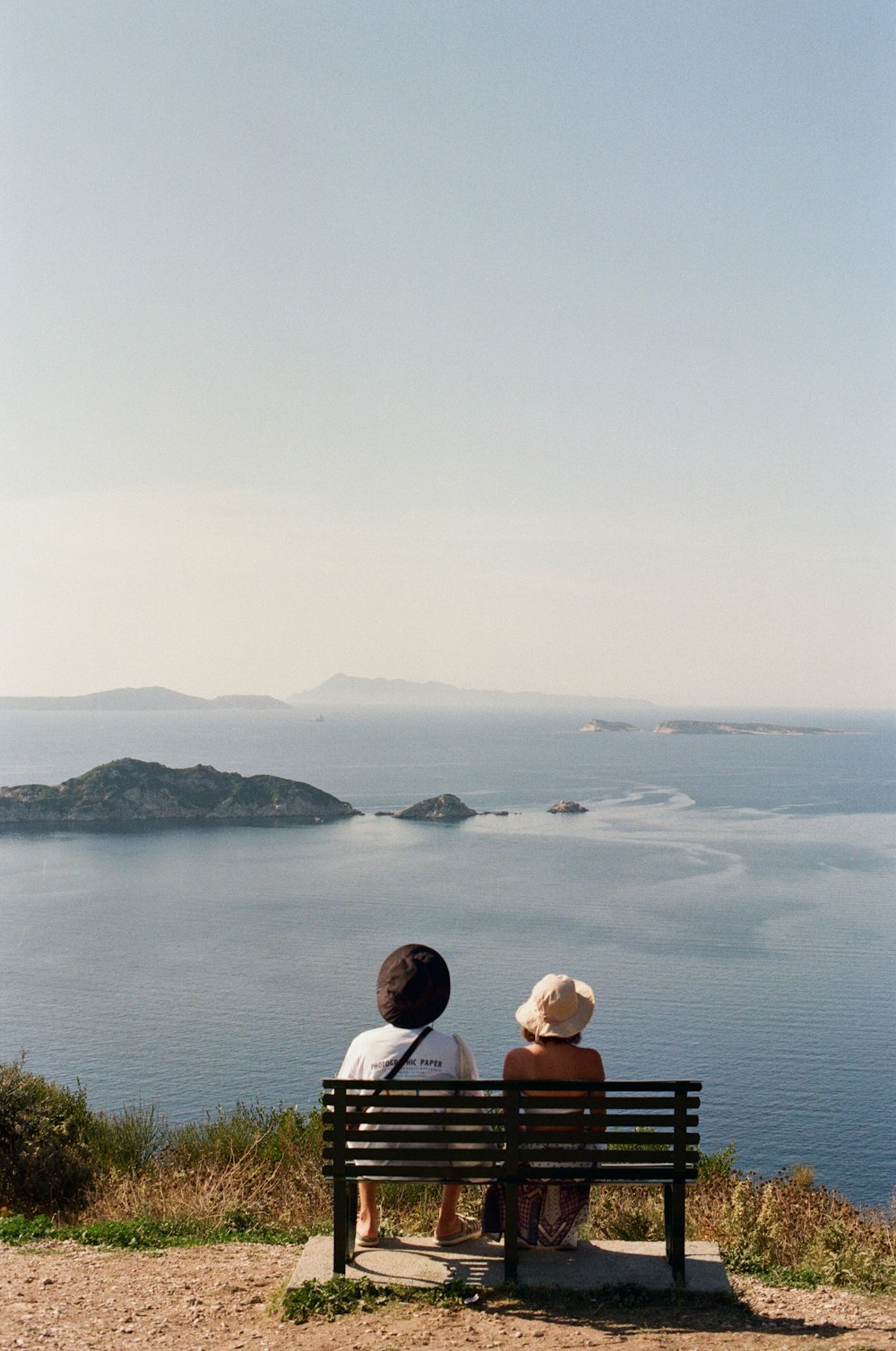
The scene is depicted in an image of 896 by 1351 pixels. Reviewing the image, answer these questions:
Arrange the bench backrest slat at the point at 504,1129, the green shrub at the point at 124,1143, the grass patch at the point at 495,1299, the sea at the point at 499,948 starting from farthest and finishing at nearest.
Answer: the sea at the point at 499,948, the green shrub at the point at 124,1143, the bench backrest slat at the point at 504,1129, the grass patch at the point at 495,1299

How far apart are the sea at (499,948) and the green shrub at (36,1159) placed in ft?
82.0

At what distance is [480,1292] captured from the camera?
5.73 metres

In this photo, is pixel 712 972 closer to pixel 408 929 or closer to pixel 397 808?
pixel 408 929

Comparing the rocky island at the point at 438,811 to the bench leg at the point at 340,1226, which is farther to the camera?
the rocky island at the point at 438,811

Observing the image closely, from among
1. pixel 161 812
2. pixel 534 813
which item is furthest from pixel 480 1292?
pixel 161 812

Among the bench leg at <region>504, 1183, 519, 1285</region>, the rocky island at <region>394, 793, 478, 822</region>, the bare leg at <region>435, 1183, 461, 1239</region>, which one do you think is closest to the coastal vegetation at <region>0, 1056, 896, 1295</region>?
the bare leg at <region>435, 1183, 461, 1239</region>

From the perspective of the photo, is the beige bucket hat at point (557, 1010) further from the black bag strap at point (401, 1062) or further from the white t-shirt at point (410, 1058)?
the black bag strap at point (401, 1062)

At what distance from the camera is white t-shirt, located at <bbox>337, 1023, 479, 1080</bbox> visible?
5.97 m

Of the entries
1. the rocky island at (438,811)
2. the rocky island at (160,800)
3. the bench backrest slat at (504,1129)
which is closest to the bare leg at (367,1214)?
the bench backrest slat at (504,1129)

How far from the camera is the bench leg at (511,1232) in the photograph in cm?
585

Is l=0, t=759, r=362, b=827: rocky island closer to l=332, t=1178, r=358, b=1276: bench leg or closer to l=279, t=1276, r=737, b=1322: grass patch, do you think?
l=332, t=1178, r=358, b=1276: bench leg

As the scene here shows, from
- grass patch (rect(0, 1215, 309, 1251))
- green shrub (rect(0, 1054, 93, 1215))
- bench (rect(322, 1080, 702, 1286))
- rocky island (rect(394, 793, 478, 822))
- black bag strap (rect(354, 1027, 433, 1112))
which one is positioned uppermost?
black bag strap (rect(354, 1027, 433, 1112))

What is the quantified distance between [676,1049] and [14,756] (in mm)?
155504

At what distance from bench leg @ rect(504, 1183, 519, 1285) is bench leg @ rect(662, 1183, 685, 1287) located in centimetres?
77
